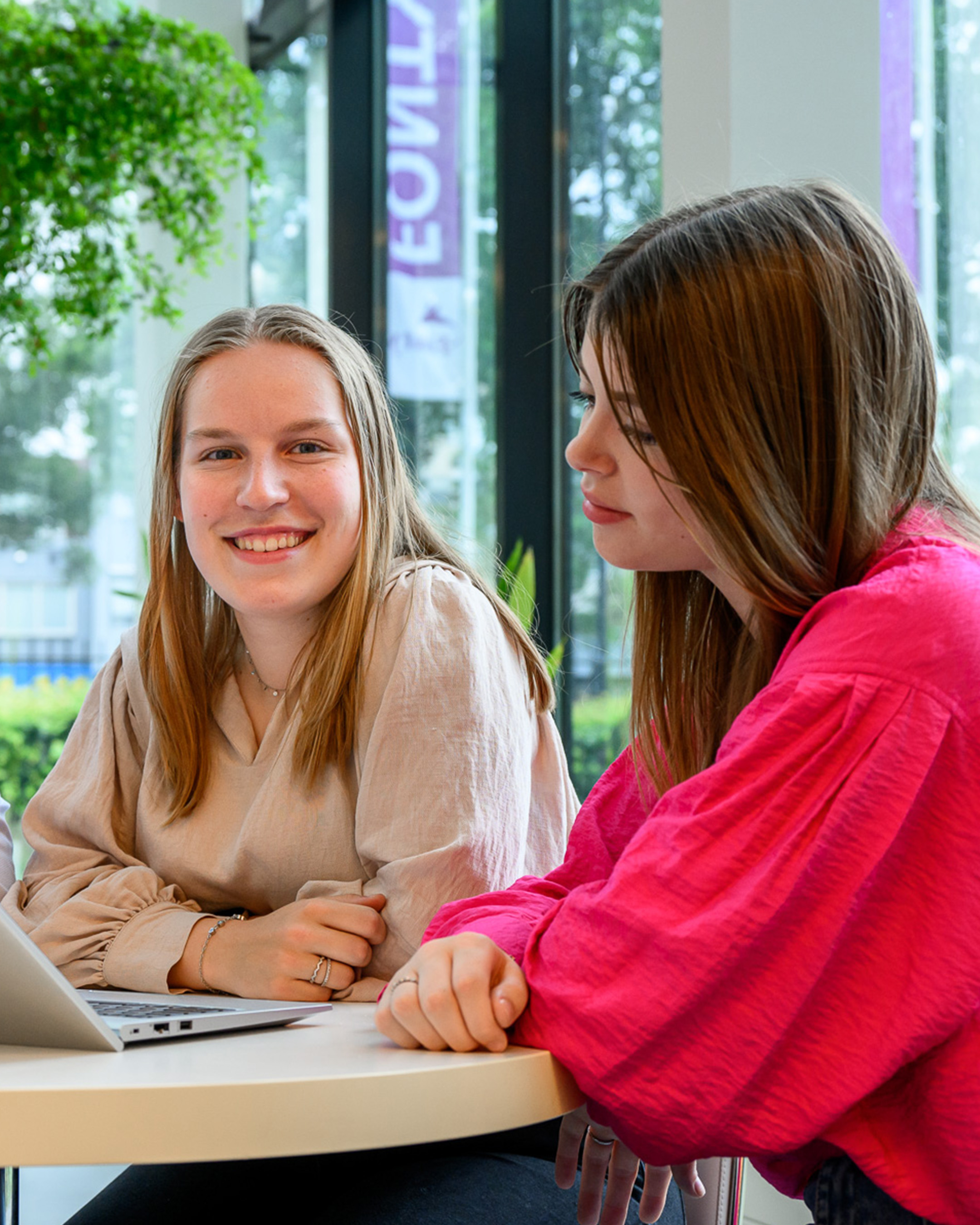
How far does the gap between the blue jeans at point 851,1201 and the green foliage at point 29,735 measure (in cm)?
463

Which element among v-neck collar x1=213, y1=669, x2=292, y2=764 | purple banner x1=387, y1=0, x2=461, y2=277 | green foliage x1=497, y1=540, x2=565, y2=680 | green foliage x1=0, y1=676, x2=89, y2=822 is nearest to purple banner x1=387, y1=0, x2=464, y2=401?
purple banner x1=387, y1=0, x2=461, y2=277

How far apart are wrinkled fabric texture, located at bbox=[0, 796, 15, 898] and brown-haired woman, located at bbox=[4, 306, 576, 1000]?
36 millimetres

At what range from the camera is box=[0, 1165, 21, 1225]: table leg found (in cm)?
94

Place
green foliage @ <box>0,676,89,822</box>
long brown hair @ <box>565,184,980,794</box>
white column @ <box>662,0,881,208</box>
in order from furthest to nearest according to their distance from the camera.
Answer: green foliage @ <box>0,676,89,822</box> < white column @ <box>662,0,881,208</box> < long brown hair @ <box>565,184,980,794</box>

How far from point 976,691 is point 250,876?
81cm

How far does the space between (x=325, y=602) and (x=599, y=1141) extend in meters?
0.66

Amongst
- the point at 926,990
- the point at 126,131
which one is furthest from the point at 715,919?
the point at 126,131

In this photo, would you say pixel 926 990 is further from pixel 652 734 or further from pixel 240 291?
pixel 240 291

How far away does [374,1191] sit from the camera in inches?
39.3

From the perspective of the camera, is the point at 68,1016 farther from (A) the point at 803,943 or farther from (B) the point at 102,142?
(B) the point at 102,142

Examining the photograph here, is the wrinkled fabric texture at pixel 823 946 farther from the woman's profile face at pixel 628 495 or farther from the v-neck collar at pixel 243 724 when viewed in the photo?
the v-neck collar at pixel 243 724

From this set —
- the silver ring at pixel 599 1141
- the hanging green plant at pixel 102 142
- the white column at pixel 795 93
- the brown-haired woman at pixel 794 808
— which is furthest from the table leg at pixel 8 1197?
the hanging green plant at pixel 102 142

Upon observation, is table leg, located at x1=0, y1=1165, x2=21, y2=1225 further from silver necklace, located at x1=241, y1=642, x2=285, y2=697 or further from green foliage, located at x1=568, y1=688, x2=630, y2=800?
green foliage, located at x1=568, y1=688, x2=630, y2=800

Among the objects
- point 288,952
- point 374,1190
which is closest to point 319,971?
point 288,952
